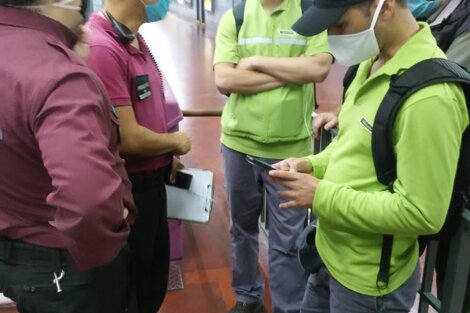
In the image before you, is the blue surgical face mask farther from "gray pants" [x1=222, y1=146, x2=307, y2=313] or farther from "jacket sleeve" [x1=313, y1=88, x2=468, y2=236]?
"jacket sleeve" [x1=313, y1=88, x2=468, y2=236]

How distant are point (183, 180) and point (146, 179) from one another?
1.02ft

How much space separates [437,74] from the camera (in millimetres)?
1163

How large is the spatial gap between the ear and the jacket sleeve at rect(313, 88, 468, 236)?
0.28 meters

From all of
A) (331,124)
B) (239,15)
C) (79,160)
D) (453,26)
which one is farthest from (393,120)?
(453,26)

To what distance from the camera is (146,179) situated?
6.57ft

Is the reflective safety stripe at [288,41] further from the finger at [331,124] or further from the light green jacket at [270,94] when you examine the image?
the finger at [331,124]

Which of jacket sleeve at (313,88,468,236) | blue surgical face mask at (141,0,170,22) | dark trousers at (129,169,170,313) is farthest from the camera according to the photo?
dark trousers at (129,169,170,313)

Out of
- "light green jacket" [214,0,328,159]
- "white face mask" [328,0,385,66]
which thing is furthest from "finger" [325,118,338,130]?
"white face mask" [328,0,385,66]

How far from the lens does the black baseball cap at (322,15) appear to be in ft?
4.27

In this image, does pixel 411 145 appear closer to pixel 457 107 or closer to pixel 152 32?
pixel 457 107

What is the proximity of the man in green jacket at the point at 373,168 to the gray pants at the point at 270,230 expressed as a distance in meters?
0.75

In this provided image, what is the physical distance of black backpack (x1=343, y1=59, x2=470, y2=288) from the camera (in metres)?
1.17

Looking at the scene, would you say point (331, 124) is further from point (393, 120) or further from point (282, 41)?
point (393, 120)

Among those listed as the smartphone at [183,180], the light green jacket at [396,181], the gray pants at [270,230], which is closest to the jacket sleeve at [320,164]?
the light green jacket at [396,181]
